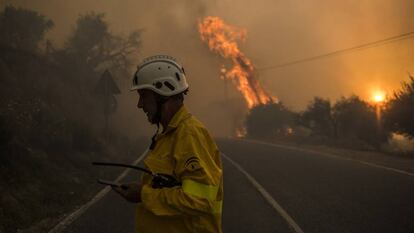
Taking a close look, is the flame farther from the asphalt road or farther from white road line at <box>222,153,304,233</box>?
white road line at <box>222,153,304,233</box>

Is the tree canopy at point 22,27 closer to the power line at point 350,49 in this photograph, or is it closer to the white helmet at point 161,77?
the power line at point 350,49

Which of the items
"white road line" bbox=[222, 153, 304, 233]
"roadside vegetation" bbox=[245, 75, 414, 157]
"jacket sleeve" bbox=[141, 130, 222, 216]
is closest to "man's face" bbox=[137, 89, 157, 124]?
"jacket sleeve" bbox=[141, 130, 222, 216]

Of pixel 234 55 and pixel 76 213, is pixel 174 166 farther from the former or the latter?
pixel 234 55

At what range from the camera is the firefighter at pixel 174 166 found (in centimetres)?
246

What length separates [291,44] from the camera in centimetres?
7269

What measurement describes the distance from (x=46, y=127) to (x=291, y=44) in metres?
59.1

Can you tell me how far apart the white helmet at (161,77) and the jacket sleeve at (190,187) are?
12.4 inches

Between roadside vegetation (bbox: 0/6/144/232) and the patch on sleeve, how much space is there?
20.6 feet

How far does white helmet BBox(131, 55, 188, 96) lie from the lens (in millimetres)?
2732

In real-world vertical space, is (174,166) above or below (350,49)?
below

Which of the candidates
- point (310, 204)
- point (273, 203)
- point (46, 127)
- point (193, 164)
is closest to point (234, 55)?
point (46, 127)

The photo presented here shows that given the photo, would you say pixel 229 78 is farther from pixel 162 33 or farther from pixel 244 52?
pixel 162 33

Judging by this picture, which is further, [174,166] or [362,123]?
[362,123]

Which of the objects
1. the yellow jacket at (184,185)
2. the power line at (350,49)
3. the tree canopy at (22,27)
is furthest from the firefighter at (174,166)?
the power line at (350,49)
